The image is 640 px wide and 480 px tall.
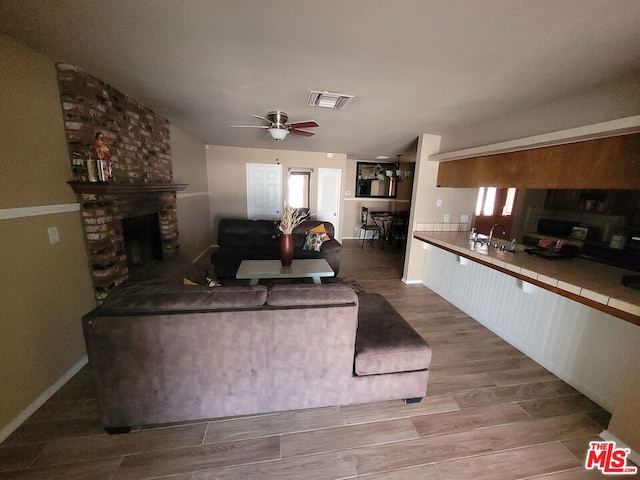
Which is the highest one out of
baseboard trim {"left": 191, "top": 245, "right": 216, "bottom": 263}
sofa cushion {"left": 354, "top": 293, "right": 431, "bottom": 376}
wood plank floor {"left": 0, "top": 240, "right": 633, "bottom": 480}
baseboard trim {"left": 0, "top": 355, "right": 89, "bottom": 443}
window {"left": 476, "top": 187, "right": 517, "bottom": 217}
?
window {"left": 476, "top": 187, "right": 517, "bottom": 217}

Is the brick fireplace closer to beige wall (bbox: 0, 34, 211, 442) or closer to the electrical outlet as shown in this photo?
beige wall (bbox: 0, 34, 211, 442)

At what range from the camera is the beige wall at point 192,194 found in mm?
3839

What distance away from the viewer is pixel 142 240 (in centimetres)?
291

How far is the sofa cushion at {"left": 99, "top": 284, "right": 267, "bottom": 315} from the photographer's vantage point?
1366 millimetres

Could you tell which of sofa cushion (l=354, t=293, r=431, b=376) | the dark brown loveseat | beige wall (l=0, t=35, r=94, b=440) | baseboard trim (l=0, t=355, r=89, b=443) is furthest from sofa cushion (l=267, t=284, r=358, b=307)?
the dark brown loveseat

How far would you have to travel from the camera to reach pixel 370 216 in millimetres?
6934

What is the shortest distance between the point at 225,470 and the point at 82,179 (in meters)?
2.34

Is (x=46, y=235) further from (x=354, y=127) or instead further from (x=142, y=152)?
(x=354, y=127)

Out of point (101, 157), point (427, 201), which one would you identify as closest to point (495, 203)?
point (427, 201)

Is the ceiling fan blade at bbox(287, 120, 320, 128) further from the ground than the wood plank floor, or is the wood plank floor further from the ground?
the ceiling fan blade at bbox(287, 120, 320, 128)

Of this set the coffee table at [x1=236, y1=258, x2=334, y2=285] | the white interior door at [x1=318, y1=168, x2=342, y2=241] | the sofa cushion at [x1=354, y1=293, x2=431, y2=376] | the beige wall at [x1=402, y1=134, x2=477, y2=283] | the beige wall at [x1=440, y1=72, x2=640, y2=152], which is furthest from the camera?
the white interior door at [x1=318, y1=168, x2=342, y2=241]

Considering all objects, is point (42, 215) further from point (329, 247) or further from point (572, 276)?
point (572, 276)

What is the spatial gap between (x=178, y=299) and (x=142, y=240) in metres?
2.06

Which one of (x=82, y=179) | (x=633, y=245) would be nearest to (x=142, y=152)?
(x=82, y=179)
